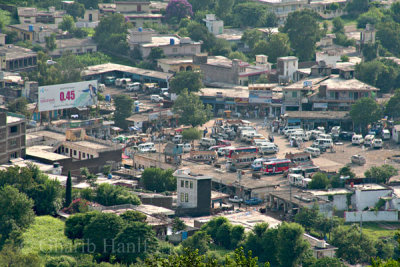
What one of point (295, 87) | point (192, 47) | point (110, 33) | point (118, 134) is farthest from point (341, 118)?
point (110, 33)

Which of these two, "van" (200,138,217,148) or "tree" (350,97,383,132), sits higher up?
"tree" (350,97,383,132)

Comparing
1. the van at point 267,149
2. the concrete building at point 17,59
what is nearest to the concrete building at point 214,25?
the concrete building at point 17,59

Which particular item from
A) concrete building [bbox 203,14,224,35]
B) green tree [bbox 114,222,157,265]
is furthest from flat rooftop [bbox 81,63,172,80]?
green tree [bbox 114,222,157,265]

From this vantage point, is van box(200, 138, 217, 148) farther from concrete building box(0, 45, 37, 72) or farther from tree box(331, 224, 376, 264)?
concrete building box(0, 45, 37, 72)

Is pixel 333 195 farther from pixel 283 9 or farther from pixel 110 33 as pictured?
pixel 283 9

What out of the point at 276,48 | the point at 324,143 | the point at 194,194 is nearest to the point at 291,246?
the point at 194,194

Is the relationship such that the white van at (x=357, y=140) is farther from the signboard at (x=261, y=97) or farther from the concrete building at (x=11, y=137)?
the concrete building at (x=11, y=137)

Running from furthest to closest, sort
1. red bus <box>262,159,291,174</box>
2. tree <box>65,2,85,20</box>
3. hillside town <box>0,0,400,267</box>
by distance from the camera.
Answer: tree <box>65,2,85,20</box>
red bus <box>262,159,291,174</box>
hillside town <box>0,0,400,267</box>
